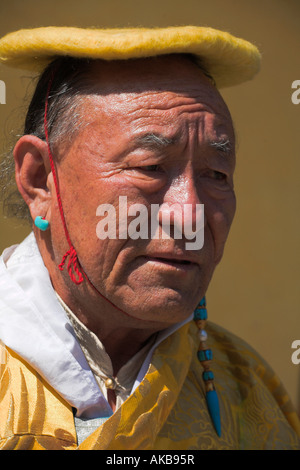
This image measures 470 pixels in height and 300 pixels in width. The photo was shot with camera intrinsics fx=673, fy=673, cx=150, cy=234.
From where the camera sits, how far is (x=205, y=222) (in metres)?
2.10

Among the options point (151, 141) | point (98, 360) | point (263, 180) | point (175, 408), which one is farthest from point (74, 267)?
point (263, 180)

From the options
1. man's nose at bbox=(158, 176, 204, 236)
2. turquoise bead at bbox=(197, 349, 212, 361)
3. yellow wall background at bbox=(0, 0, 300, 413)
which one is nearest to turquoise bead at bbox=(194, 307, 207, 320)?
turquoise bead at bbox=(197, 349, 212, 361)

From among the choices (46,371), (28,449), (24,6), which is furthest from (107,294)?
A: (24,6)

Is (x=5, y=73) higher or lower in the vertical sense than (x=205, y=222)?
higher

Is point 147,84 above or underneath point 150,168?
above

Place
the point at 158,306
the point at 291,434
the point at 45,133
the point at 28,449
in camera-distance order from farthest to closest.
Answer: the point at 291,434 → the point at 45,133 → the point at 158,306 → the point at 28,449

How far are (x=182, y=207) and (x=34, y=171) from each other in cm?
52

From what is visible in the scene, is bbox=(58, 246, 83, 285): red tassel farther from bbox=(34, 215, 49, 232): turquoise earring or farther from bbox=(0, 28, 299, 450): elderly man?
bbox=(34, 215, 49, 232): turquoise earring

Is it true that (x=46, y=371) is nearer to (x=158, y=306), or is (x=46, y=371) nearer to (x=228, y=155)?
(x=158, y=306)

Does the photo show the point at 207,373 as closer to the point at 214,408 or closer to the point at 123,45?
the point at 214,408

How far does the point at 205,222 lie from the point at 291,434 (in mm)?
906

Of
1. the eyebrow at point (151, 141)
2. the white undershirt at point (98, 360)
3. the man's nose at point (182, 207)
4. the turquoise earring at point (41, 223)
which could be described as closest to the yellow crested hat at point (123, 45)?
the eyebrow at point (151, 141)

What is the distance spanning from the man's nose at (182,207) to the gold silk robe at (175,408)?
0.48 m

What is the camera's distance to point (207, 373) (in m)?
2.35
